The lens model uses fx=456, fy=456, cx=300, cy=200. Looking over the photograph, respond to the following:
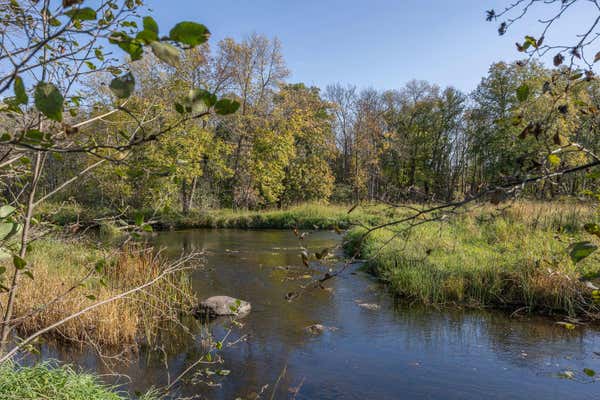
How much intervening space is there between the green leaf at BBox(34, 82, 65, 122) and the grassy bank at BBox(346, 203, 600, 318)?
552cm

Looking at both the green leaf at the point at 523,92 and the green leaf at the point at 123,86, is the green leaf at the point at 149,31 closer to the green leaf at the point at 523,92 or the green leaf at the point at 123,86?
the green leaf at the point at 123,86

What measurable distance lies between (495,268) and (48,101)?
894cm

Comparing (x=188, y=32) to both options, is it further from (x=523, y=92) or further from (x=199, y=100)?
(x=523, y=92)

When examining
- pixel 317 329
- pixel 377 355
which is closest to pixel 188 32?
pixel 377 355

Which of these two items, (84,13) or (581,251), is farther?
(581,251)

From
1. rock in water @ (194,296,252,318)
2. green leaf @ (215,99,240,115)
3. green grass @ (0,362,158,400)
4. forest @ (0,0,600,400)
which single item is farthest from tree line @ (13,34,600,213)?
green leaf @ (215,99,240,115)

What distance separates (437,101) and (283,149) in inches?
566

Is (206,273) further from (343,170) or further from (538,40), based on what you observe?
(343,170)

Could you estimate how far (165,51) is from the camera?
78 cm

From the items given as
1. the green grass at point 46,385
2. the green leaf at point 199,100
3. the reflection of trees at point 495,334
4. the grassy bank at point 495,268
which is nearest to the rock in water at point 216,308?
the grassy bank at point 495,268

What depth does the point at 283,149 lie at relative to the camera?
2595cm

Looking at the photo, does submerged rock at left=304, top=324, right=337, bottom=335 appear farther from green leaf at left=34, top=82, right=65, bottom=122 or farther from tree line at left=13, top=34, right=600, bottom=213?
tree line at left=13, top=34, right=600, bottom=213

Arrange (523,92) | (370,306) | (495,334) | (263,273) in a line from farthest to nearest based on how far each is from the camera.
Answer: (263,273), (370,306), (495,334), (523,92)

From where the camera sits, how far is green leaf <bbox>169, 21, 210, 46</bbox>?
29.7 inches
